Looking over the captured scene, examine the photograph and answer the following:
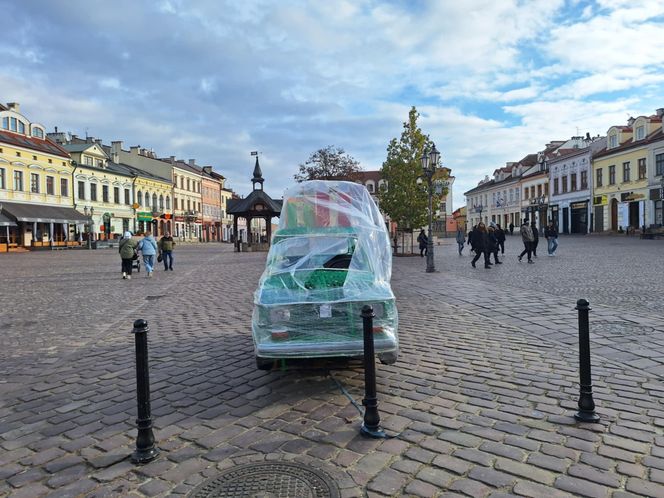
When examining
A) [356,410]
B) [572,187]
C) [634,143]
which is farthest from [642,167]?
[356,410]

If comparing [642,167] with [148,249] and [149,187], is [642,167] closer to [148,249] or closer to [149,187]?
[148,249]

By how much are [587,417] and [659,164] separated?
47956mm

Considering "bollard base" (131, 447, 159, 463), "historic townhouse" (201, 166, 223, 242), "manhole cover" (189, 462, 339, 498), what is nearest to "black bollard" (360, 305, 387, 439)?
"manhole cover" (189, 462, 339, 498)

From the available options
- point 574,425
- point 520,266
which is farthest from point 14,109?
point 574,425

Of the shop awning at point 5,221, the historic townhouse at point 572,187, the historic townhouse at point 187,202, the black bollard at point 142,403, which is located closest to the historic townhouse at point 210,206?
the historic townhouse at point 187,202

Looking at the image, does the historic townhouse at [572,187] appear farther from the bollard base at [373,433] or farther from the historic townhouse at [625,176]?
the bollard base at [373,433]

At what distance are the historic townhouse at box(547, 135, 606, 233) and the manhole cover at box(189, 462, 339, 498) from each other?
2094 inches

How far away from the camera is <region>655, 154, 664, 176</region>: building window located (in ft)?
139

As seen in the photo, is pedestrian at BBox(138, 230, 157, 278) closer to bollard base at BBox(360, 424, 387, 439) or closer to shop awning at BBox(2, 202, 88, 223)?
bollard base at BBox(360, 424, 387, 439)

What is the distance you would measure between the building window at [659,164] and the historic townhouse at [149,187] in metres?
54.6

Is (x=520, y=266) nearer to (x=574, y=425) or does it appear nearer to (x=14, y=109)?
(x=574, y=425)

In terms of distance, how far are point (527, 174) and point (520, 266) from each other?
5500 centimetres

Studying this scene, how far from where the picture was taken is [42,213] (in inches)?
1742

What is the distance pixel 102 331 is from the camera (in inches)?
316
